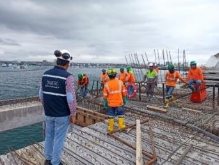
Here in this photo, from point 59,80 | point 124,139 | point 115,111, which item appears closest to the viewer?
point 59,80

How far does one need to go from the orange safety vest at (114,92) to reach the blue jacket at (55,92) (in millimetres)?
2739

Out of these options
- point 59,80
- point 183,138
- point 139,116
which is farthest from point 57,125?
point 139,116

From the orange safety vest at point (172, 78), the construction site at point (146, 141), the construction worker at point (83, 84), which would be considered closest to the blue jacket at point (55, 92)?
the construction site at point (146, 141)

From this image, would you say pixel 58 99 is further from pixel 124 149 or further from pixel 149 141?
pixel 149 141

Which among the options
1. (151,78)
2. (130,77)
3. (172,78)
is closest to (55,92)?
(172,78)

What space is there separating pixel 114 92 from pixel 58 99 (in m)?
2.97

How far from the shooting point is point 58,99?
448cm

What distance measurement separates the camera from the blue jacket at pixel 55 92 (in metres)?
4.40

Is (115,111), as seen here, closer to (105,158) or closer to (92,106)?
(105,158)

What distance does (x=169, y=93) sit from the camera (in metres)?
11.7

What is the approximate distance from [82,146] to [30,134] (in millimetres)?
16993

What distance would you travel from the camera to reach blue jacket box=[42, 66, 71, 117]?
4398 mm

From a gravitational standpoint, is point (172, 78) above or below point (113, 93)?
above

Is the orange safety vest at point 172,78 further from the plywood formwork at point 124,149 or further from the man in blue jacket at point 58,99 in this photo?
the man in blue jacket at point 58,99
